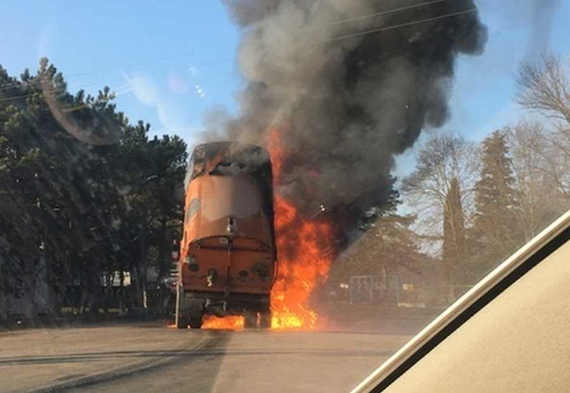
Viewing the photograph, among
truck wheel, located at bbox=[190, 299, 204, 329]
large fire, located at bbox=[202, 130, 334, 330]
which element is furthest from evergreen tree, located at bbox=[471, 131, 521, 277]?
truck wheel, located at bbox=[190, 299, 204, 329]

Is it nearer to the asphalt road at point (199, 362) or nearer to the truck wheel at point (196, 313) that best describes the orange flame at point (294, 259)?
the truck wheel at point (196, 313)

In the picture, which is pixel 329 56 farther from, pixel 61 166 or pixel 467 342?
pixel 467 342

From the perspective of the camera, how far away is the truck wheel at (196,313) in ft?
51.9

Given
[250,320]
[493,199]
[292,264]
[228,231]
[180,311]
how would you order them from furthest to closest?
[292,264] → [250,320] → [180,311] → [228,231] → [493,199]

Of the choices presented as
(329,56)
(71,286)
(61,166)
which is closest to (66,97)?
(61,166)

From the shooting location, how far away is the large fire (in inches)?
662

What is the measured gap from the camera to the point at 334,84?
18.8 metres

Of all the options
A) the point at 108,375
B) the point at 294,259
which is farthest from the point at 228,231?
the point at 108,375

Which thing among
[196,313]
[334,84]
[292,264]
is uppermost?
[334,84]

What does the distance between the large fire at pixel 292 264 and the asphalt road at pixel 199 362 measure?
10.2ft

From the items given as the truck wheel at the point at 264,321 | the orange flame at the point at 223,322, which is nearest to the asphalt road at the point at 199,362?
the truck wheel at the point at 264,321

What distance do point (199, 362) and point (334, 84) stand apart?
1177 cm

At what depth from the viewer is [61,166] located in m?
23.3

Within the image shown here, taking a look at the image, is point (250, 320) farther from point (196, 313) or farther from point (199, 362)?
point (199, 362)
